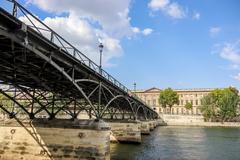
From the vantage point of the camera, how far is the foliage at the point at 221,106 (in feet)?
370

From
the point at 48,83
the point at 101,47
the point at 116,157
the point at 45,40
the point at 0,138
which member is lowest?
the point at 116,157

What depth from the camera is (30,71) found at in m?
20.4

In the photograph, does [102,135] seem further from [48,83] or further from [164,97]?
[164,97]

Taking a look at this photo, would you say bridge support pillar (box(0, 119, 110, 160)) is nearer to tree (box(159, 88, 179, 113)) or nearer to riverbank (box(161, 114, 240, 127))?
riverbank (box(161, 114, 240, 127))

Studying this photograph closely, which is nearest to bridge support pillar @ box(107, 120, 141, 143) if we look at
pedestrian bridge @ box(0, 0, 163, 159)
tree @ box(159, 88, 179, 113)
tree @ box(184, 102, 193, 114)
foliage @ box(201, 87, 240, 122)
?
pedestrian bridge @ box(0, 0, 163, 159)

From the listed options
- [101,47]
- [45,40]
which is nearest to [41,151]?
[101,47]

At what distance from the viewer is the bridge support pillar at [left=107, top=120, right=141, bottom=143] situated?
43906 mm

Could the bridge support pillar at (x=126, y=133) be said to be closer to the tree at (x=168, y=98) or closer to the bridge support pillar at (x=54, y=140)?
the bridge support pillar at (x=54, y=140)

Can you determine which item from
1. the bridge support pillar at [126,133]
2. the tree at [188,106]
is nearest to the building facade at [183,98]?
the tree at [188,106]

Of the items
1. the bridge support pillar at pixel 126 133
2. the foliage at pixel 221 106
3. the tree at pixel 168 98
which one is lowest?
the bridge support pillar at pixel 126 133

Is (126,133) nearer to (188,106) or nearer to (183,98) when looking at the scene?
(188,106)

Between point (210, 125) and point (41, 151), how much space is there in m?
92.9

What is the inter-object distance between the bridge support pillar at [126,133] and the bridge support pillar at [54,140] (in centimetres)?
1951

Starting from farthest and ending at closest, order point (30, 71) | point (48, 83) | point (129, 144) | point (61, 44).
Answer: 1. point (129, 144)
2. point (48, 83)
3. point (30, 71)
4. point (61, 44)
